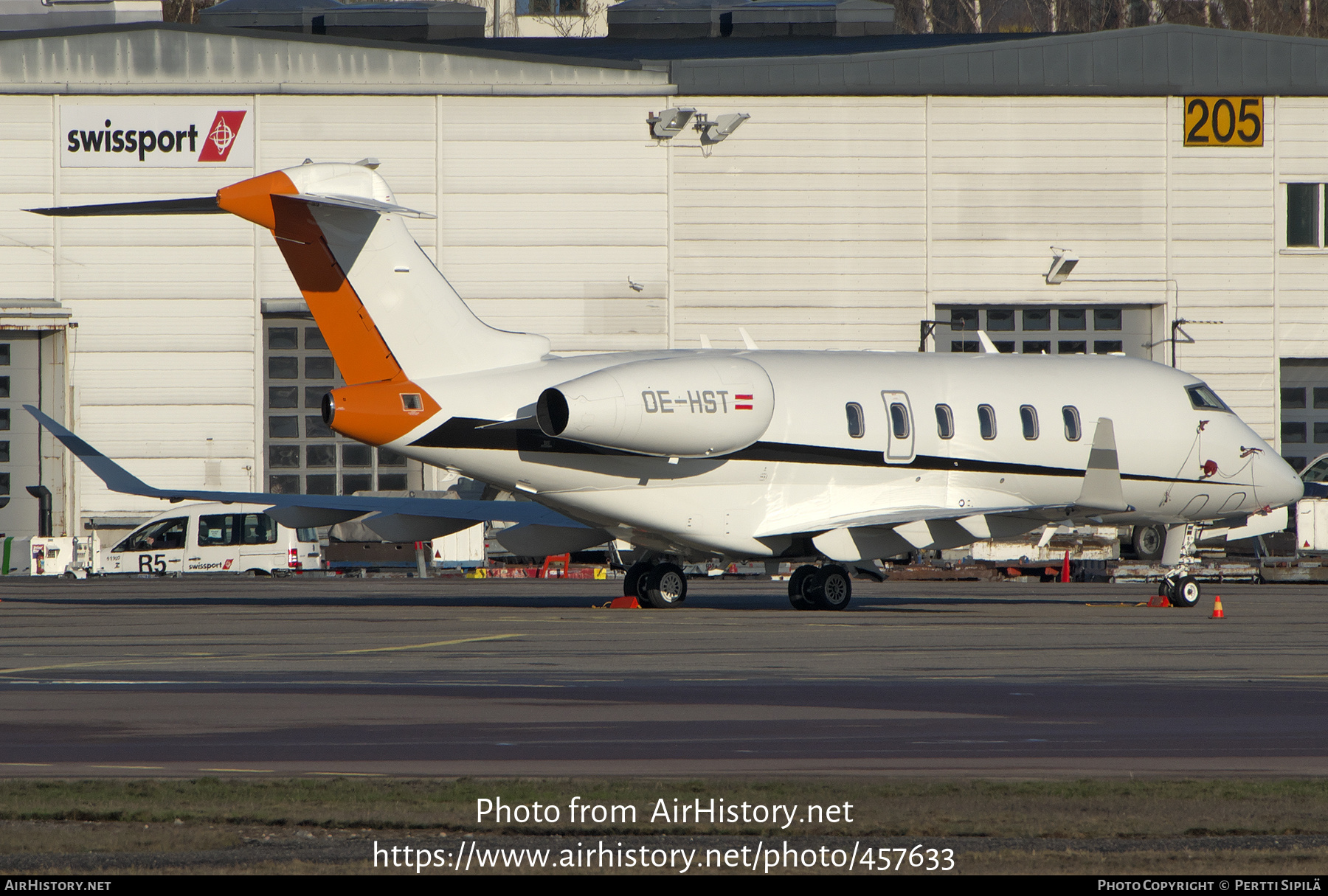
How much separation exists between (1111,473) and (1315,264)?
24687 millimetres

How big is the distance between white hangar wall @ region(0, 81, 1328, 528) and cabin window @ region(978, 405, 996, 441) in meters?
20.7

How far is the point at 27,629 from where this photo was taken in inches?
798

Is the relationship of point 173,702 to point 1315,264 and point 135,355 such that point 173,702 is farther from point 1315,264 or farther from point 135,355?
point 1315,264

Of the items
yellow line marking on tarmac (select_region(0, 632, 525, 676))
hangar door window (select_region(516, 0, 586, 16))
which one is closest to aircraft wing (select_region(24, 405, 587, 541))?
yellow line marking on tarmac (select_region(0, 632, 525, 676))

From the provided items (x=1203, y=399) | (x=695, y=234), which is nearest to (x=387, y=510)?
(x=1203, y=399)

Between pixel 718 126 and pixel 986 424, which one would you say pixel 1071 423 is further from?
pixel 718 126

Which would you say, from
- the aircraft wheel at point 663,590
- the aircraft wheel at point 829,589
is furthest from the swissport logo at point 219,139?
the aircraft wheel at point 829,589

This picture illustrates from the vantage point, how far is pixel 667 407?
69.2 ft

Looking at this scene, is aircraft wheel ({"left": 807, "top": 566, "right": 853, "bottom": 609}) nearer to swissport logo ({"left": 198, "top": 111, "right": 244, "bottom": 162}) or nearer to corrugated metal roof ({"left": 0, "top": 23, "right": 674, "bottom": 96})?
corrugated metal roof ({"left": 0, "top": 23, "right": 674, "bottom": 96})

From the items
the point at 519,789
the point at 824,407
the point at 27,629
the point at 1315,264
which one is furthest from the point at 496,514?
the point at 1315,264

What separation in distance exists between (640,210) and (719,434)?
929 inches

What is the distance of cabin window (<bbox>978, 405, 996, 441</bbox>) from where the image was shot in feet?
78.4

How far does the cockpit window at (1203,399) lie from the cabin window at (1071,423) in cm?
237

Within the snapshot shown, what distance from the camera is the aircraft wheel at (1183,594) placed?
80.1 ft
